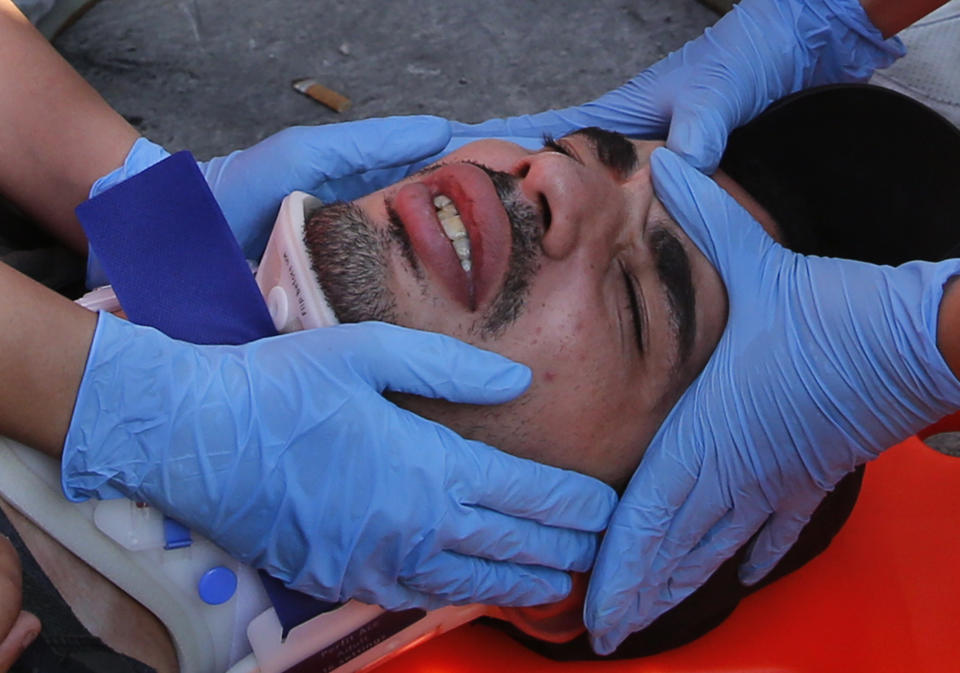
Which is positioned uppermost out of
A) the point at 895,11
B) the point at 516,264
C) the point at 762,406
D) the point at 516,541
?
the point at 895,11

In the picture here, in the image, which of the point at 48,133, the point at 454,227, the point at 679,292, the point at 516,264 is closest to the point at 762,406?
the point at 679,292

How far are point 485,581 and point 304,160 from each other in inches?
32.7

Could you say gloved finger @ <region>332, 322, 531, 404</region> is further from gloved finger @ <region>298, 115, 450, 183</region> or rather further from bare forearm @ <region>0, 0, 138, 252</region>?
bare forearm @ <region>0, 0, 138, 252</region>

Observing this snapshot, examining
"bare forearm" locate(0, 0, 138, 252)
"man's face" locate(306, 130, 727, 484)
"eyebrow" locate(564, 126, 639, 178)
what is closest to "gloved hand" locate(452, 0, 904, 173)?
"eyebrow" locate(564, 126, 639, 178)

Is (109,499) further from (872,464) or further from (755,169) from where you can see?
(872,464)

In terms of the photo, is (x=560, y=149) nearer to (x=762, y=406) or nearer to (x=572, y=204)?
(x=572, y=204)

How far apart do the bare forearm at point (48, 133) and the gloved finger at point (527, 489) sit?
3.19 ft

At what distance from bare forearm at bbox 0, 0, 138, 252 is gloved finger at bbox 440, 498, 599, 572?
3.29 ft

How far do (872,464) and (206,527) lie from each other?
4.41 ft

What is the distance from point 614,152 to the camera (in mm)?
1524

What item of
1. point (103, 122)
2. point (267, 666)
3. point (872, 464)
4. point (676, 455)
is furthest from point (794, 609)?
point (103, 122)

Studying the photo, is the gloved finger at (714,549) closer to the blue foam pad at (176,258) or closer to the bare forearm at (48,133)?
the blue foam pad at (176,258)

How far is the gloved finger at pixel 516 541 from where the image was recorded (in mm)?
1258

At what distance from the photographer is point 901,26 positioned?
1.75 meters
